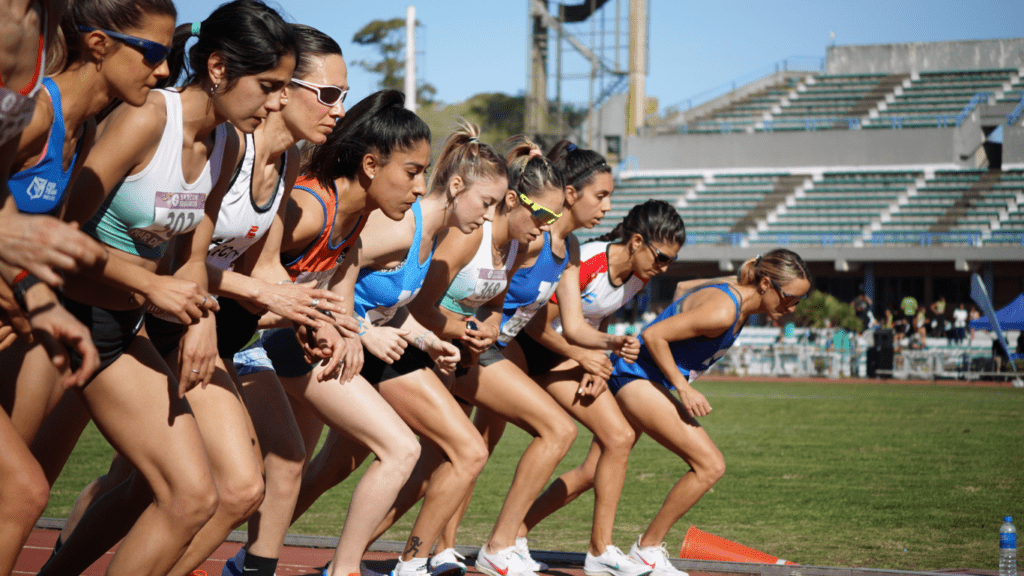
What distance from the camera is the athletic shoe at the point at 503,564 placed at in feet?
16.4

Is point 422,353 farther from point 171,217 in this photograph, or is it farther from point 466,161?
point 171,217

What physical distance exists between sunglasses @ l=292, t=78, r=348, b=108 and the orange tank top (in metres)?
0.45

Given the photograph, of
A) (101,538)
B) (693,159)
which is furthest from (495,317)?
(693,159)

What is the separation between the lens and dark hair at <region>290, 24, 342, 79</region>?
12.2 ft

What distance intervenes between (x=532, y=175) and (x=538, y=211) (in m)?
0.23

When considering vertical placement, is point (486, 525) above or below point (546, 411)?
below

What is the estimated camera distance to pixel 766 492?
8523 mm

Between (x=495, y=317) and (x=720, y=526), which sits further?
(x=720, y=526)

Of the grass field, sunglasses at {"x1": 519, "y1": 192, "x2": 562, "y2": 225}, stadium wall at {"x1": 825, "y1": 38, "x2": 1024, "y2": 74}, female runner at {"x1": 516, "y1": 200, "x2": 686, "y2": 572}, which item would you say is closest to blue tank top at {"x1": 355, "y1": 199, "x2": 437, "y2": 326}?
sunglasses at {"x1": 519, "y1": 192, "x2": 562, "y2": 225}

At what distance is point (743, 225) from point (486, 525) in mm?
31657

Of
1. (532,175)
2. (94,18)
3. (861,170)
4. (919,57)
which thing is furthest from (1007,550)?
(919,57)

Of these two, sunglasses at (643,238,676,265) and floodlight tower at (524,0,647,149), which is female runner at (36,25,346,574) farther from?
floodlight tower at (524,0,647,149)

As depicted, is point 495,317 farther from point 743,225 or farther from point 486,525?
point 743,225

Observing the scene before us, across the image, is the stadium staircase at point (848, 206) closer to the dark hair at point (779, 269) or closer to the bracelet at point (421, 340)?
the dark hair at point (779, 269)
